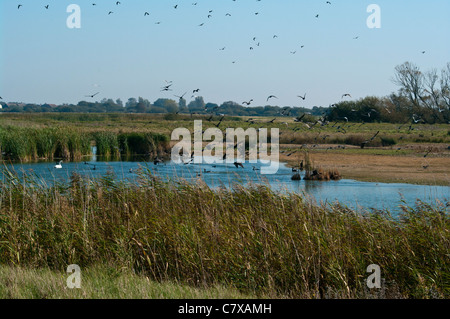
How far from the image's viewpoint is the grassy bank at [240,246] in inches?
326

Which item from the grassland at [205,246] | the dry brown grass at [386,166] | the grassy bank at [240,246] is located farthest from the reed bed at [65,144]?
the grassy bank at [240,246]

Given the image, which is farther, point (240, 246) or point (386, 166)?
point (386, 166)

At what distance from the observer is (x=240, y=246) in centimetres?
890

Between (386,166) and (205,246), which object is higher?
(205,246)

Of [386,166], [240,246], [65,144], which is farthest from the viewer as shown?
[65,144]

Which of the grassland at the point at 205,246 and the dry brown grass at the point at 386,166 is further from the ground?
the grassland at the point at 205,246

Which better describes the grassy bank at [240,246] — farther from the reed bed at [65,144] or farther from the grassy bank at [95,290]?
the reed bed at [65,144]

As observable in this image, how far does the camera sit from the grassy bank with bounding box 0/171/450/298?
27.2 ft

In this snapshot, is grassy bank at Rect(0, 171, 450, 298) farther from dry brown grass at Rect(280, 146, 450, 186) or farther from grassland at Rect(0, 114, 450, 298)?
dry brown grass at Rect(280, 146, 450, 186)

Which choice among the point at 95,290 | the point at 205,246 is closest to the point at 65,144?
the point at 205,246

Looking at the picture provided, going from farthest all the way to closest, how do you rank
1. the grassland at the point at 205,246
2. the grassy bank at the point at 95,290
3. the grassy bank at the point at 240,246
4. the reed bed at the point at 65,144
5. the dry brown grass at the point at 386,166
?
the reed bed at the point at 65,144, the dry brown grass at the point at 386,166, the grassy bank at the point at 240,246, the grassland at the point at 205,246, the grassy bank at the point at 95,290

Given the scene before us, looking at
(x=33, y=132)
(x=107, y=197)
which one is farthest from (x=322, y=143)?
(x=107, y=197)

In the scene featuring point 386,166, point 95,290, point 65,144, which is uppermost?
point 65,144

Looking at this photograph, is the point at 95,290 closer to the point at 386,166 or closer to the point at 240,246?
the point at 240,246
